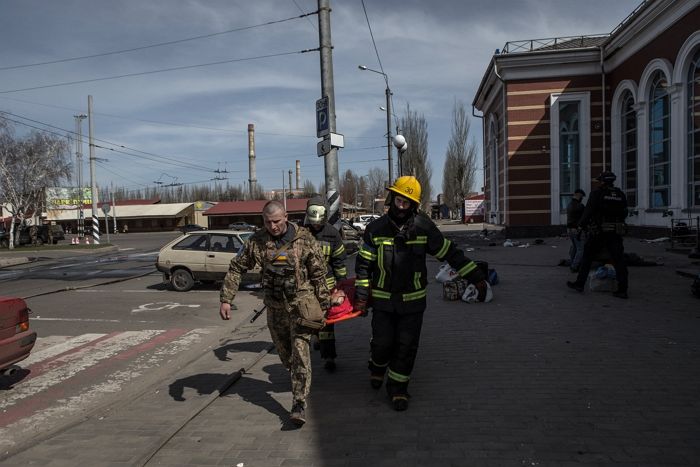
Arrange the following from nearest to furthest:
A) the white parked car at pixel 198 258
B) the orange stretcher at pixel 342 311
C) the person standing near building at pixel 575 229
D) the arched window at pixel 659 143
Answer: the orange stretcher at pixel 342 311, the person standing near building at pixel 575 229, the white parked car at pixel 198 258, the arched window at pixel 659 143

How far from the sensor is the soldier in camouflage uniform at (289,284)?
13.0 ft

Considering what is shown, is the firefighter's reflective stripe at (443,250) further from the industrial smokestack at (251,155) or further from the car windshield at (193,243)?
the industrial smokestack at (251,155)

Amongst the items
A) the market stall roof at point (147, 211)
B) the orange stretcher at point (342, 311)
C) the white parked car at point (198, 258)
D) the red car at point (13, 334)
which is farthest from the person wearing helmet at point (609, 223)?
the market stall roof at point (147, 211)

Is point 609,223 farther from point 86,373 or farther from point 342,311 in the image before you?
point 86,373

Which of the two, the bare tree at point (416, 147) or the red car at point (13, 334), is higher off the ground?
the bare tree at point (416, 147)

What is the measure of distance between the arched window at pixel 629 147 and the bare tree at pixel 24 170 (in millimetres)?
36225

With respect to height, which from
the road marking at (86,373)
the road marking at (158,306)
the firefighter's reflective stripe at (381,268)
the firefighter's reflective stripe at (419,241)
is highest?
the firefighter's reflective stripe at (419,241)

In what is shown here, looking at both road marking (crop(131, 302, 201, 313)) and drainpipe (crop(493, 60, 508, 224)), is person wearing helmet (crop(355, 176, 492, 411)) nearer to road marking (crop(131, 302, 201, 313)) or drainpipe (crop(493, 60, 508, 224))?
road marking (crop(131, 302, 201, 313))

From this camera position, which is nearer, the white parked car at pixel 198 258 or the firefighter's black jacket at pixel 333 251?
the firefighter's black jacket at pixel 333 251

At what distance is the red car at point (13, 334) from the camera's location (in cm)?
493

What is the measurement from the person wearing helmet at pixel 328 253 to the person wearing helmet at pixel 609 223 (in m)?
4.56

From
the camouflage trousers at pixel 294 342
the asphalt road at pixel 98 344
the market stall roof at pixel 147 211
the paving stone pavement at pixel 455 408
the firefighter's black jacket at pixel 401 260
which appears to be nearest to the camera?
the paving stone pavement at pixel 455 408

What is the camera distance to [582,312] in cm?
708

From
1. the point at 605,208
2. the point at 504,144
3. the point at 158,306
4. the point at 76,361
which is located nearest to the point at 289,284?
the point at 76,361
